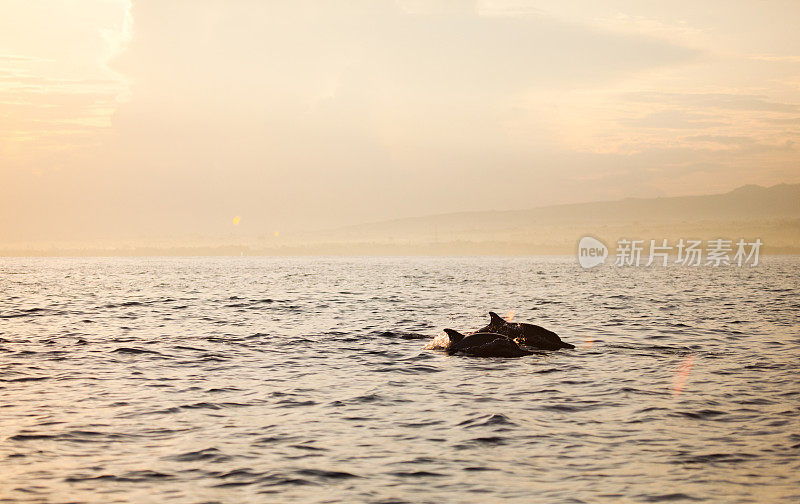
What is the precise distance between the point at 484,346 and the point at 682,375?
6110mm

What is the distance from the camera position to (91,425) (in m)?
12.7

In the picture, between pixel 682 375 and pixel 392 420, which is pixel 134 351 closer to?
pixel 392 420

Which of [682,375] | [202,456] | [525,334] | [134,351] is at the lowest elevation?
[682,375]

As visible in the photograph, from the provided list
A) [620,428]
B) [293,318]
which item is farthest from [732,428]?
[293,318]

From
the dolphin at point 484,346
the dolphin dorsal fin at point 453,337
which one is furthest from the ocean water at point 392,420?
the dolphin dorsal fin at point 453,337

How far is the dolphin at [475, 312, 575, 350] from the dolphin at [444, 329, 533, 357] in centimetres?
47

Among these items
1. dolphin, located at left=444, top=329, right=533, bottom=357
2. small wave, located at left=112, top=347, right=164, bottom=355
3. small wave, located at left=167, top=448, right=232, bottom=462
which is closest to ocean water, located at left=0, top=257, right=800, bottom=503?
small wave, located at left=167, top=448, right=232, bottom=462

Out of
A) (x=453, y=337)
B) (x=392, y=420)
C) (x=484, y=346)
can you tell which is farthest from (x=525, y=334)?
(x=392, y=420)

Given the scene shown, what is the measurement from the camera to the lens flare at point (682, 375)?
15.9m

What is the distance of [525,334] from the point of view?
2341 cm

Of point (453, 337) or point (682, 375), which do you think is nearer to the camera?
point (682, 375)

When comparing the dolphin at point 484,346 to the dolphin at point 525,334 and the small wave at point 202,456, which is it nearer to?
the dolphin at point 525,334

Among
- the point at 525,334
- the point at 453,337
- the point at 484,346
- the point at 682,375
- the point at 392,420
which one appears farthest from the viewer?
the point at 525,334

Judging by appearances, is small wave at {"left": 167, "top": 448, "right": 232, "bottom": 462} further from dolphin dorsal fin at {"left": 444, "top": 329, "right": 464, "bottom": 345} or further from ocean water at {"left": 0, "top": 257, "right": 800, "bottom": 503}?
dolphin dorsal fin at {"left": 444, "top": 329, "right": 464, "bottom": 345}
